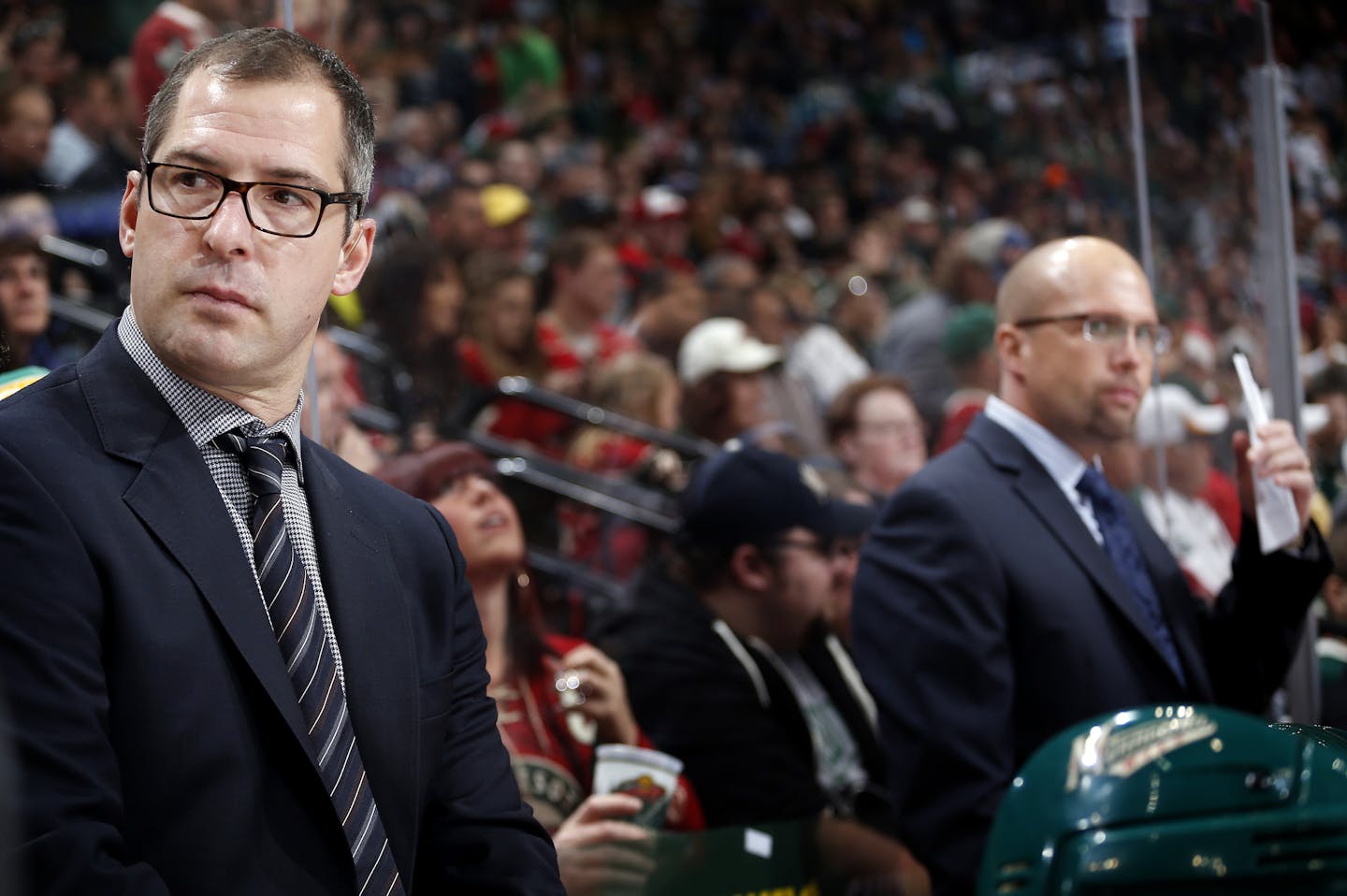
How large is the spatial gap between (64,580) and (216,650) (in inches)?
6.5

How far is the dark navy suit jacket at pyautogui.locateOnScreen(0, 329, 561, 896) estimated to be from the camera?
1.34 meters

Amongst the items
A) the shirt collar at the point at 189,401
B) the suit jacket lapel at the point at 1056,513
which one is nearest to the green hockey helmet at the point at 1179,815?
the shirt collar at the point at 189,401

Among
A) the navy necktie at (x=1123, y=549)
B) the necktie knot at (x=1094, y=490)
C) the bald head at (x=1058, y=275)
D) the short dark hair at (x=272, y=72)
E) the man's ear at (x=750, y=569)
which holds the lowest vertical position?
the man's ear at (x=750, y=569)

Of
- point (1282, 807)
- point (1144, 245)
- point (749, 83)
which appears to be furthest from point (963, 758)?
point (749, 83)

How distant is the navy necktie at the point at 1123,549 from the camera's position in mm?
2783

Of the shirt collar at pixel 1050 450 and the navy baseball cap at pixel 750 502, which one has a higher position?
the shirt collar at pixel 1050 450

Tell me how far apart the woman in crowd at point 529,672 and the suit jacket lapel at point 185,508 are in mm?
1542

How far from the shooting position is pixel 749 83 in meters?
12.8

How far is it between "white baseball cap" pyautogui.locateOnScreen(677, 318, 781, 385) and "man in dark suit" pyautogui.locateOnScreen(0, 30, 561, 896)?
324 cm

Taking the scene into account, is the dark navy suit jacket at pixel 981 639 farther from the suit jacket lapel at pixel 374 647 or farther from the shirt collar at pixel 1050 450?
the suit jacket lapel at pixel 374 647

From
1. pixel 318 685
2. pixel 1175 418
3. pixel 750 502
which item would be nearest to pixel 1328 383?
pixel 1175 418

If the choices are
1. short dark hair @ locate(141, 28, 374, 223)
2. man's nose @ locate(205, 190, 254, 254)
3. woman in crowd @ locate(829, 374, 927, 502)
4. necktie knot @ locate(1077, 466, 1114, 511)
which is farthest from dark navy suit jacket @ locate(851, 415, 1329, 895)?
woman in crowd @ locate(829, 374, 927, 502)

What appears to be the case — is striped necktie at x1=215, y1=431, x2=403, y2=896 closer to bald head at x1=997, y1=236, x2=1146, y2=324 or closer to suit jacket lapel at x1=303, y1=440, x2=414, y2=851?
suit jacket lapel at x1=303, y1=440, x2=414, y2=851

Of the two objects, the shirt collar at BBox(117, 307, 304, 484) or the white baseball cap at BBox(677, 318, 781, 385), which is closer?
the shirt collar at BBox(117, 307, 304, 484)
